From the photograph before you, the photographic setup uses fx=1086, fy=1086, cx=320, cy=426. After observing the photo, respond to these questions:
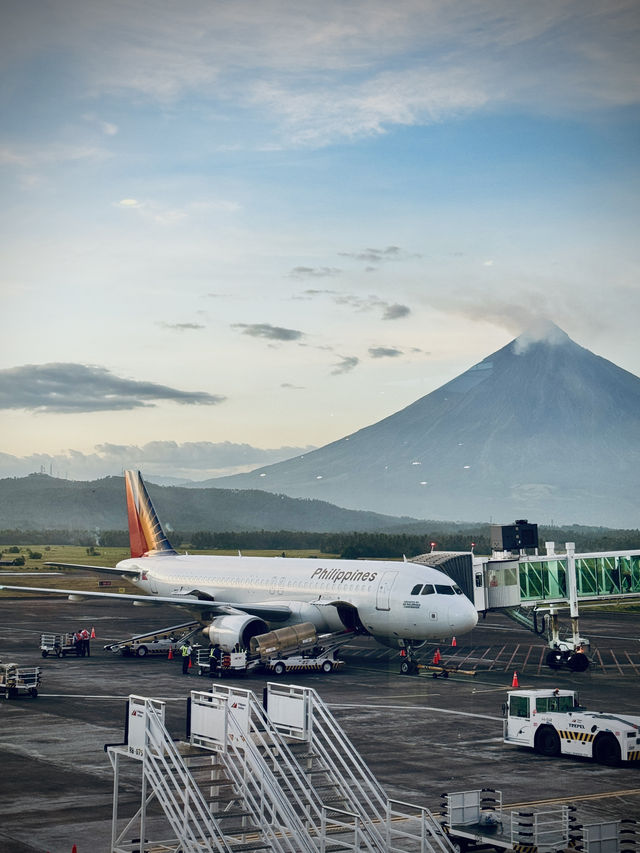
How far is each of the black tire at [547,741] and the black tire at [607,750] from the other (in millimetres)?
1463

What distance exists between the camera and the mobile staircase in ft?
59.9

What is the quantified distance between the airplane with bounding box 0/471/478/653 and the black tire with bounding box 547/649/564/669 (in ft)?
17.5

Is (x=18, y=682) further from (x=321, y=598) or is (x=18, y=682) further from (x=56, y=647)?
(x=321, y=598)

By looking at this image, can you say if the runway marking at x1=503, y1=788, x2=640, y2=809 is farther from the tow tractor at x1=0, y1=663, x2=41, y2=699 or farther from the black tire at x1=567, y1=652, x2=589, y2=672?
the black tire at x1=567, y1=652, x2=589, y2=672

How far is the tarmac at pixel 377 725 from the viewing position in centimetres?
2521

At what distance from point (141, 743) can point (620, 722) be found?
15974mm

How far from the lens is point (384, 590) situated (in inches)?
1932

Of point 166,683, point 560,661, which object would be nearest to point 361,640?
point 560,661

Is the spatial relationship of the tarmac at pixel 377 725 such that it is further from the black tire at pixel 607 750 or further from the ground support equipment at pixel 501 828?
the ground support equipment at pixel 501 828

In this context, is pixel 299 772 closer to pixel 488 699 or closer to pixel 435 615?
pixel 488 699

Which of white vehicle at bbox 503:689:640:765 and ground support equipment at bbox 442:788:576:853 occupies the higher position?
white vehicle at bbox 503:689:640:765

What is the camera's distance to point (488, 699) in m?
42.1

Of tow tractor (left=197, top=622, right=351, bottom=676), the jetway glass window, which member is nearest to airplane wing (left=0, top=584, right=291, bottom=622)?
tow tractor (left=197, top=622, right=351, bottom=676)

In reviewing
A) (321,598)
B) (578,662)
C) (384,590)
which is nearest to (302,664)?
(321,598)
